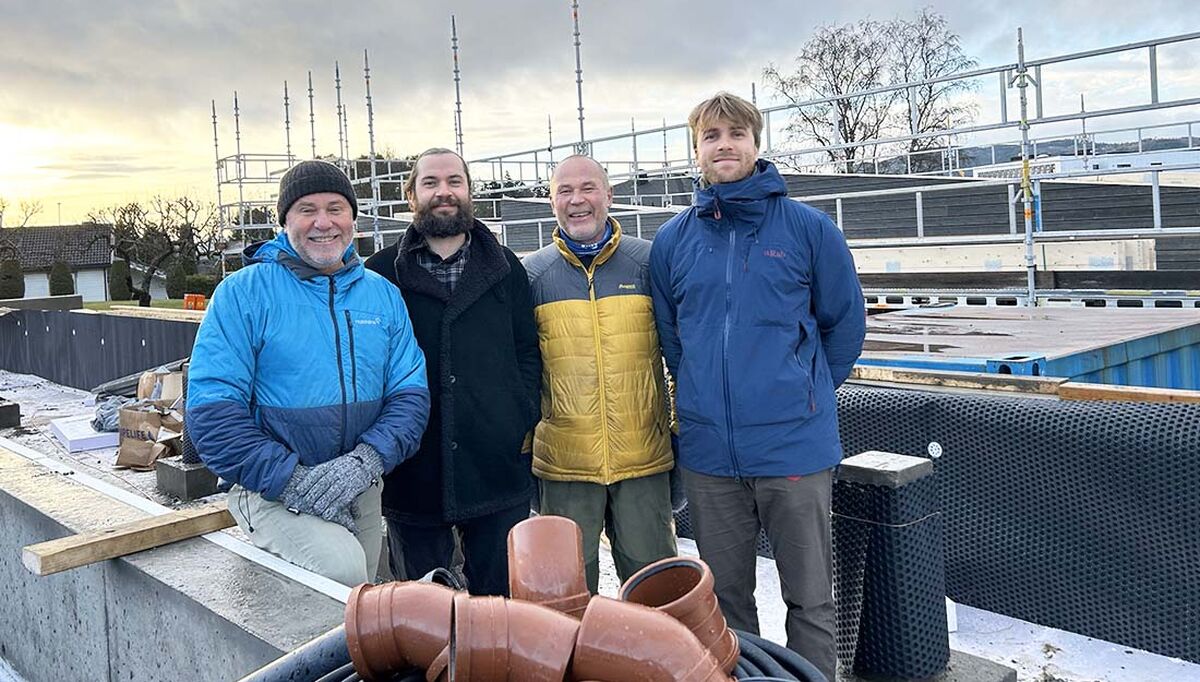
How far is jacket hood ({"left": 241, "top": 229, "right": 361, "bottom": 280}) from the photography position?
9.95ft

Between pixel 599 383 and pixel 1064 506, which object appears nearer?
pixel 599 383

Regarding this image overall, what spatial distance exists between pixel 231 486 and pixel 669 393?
63.8 inches

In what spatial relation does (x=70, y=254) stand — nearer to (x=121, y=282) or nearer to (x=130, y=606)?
(x=121, y=282)

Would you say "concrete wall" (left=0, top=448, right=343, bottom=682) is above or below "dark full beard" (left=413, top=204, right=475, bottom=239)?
below

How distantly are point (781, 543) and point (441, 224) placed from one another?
1658mm

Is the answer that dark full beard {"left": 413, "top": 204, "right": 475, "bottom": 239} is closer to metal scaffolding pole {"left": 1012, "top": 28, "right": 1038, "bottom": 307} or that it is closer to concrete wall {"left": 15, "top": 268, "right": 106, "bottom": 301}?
metal scaffolding pole {"left": 1012, "top": 28, "right": 1038, "bottom": 307}

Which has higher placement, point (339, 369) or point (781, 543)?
point (339, 369)

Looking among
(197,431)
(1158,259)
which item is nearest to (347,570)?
(197,431)

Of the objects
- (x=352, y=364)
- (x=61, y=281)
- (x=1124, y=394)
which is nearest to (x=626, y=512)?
(x=352, y=364)

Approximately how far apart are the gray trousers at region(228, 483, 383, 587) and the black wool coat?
35 centimetres

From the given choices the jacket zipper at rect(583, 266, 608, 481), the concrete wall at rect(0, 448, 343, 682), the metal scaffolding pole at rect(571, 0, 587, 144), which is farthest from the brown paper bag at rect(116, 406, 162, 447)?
the metal scaffolding pole at rect(571, 0, 587, 144)

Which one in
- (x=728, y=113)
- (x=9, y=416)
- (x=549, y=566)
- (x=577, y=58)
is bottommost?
(x=9, y=416)

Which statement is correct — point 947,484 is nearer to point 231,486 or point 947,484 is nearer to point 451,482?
point 451,482

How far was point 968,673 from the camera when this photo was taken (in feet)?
11.1
